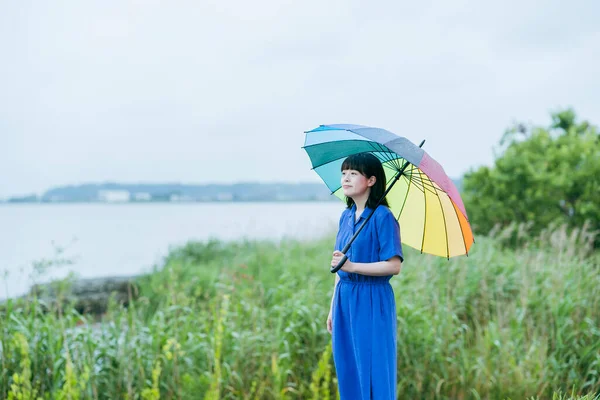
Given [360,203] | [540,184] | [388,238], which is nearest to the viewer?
[388,238]

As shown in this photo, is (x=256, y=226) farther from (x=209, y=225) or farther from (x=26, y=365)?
(x=26, y=365)

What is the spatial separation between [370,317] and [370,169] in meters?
0.65

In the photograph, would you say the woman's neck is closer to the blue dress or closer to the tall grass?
the blue dress

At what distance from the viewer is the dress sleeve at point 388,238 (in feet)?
8.14

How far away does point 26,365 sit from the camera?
341cm

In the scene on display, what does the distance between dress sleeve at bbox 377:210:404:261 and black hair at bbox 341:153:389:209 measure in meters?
0.10

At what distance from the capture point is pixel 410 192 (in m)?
2.81

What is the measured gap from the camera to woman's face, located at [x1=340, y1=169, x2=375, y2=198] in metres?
2.54

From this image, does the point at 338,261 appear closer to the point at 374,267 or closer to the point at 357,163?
the point at 374,267

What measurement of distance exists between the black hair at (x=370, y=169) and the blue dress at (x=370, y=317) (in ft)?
0.18

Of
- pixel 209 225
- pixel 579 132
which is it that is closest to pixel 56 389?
pixel 209 225

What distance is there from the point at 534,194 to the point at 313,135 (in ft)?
25.6

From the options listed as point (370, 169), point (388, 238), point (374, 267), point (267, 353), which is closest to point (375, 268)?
point (374, 267)

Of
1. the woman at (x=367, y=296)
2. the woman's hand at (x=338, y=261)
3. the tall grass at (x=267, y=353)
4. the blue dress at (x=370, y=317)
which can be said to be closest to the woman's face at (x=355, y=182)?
the woman at (x=367, y=296)
